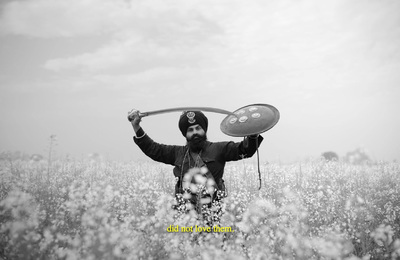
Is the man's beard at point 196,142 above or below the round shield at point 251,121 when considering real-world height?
below

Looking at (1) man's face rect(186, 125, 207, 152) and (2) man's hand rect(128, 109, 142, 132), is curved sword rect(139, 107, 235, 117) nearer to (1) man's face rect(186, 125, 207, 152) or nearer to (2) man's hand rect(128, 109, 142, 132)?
(2) man's hand rect(128, 109, 142, 132)

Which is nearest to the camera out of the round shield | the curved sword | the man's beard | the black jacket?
the round shield

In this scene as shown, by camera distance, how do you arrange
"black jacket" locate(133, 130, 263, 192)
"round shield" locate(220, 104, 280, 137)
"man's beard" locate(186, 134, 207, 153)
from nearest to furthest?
"round shield" locate(220, 104, 280, 137), "black jacket" locate(133, 130, 263, 192), "man's beard" locate(186, 134, 207, 153)

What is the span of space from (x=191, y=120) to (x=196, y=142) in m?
0.30

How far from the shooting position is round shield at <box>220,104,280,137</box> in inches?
123

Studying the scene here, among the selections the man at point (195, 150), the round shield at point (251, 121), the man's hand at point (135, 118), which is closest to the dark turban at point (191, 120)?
the man at point (195, 150)

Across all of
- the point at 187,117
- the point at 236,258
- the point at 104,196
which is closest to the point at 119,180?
the point at 187,117

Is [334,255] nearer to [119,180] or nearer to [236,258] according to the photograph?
[236,258]

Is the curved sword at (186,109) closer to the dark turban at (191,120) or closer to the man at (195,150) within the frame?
the man at (195,150)

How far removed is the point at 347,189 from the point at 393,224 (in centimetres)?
162

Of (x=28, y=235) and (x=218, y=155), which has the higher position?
(x=218, y=155)

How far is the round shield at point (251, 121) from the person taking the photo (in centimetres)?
313

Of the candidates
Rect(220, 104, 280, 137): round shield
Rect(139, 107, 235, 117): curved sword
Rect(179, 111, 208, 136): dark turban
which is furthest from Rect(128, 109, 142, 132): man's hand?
Rect(220, 104, 280, 137): round shield

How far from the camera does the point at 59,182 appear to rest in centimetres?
519
